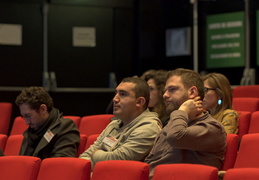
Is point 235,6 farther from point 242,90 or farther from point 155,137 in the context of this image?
point 155,137

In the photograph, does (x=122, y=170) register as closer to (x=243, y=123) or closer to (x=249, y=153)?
(x=249, y=153)

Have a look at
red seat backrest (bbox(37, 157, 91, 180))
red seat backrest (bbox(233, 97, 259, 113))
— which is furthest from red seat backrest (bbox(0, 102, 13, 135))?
red seat backrest (bbox(37, 157, 91, 180))

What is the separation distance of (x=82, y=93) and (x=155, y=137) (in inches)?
169

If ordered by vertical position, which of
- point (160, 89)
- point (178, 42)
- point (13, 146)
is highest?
point (178, 42)

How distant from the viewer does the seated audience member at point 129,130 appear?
3.74 m

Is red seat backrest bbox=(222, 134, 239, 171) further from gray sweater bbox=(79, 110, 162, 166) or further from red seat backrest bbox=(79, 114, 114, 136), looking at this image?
red seat backrest bbox=(79, 114, 114, 136)

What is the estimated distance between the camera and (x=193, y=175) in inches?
110

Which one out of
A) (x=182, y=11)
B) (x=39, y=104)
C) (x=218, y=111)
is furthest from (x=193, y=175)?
(x=182, y=11)

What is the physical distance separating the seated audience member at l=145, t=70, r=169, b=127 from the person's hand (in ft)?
2.94

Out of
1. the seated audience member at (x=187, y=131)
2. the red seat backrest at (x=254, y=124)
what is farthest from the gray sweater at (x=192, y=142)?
the red seat backrest at (x=254, y=124)

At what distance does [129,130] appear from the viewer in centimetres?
388

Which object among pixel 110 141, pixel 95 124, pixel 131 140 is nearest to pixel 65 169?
pixel 131 140

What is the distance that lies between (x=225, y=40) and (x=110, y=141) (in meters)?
3.78

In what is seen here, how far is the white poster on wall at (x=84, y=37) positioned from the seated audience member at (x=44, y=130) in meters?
3.46
